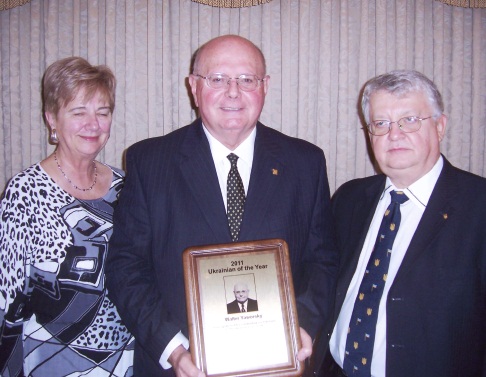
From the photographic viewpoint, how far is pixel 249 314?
1.58 m

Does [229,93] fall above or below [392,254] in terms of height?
above

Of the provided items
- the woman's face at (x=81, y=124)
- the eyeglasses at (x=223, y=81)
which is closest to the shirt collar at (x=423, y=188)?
the eyeglasses at (x=223, y=81)

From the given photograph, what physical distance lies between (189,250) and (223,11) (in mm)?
2246

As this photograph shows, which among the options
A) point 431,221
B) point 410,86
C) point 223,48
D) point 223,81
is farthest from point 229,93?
point 431,221

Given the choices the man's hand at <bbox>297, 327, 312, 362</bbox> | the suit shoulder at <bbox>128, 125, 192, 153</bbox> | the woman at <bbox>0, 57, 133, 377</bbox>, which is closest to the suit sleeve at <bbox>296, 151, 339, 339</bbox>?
the man's hand at <bbox>297, 327, 312, 362</bbox>

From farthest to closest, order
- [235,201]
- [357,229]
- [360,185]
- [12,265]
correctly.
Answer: [360,185] < [357,229] < [12,265] < [235,201]

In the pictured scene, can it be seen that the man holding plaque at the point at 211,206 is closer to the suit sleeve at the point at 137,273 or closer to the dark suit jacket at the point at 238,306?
the suit sleeve at the point at 137,273

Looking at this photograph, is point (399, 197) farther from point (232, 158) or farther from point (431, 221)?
point (232, 158)

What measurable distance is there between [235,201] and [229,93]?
477 millimetres

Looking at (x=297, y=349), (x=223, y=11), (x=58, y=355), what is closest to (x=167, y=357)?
(x=297, y=349)

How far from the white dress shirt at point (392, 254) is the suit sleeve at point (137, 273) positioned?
2.65 feet

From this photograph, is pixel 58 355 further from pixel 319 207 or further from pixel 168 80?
pixel 168 80

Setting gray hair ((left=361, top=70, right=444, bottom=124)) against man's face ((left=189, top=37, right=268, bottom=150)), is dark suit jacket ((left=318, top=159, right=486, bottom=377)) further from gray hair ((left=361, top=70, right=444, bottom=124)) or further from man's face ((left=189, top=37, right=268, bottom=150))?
man's face ((left=189, top=37, right=268, bottom=150))

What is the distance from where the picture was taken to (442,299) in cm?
170
